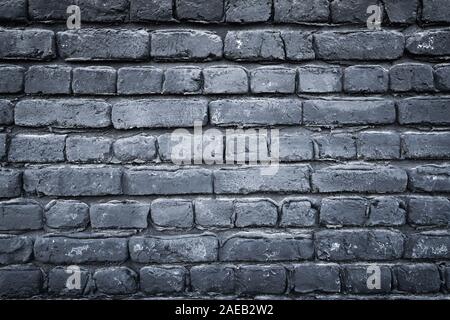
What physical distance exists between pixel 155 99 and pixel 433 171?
0.97 m

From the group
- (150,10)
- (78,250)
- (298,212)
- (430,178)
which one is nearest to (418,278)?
(430,178)

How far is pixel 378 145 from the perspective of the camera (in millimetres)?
988

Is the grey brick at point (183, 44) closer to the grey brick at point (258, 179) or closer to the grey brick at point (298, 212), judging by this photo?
the grey brick at point (258, 179)

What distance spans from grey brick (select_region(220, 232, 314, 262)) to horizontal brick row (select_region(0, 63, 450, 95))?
0.50 m

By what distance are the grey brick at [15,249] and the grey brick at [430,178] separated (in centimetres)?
132

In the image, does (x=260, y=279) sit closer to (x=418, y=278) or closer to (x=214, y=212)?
(x=214, y=212)

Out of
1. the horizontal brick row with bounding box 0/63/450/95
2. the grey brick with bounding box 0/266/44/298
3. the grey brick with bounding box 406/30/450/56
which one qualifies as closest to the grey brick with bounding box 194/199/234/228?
the horizontal brick row with bounding box 0/63/450/95

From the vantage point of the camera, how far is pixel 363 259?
3.29ft

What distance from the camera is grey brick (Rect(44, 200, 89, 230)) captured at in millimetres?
991

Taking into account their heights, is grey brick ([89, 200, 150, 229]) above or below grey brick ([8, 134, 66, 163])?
below

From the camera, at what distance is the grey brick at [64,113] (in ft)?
3.20

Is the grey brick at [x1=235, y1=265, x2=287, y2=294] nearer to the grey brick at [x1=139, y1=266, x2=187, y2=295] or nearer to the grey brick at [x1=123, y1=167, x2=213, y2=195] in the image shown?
the grey brick at [x1=139, y1=266, x2=187, y2=295]

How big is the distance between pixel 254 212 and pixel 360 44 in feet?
2.20

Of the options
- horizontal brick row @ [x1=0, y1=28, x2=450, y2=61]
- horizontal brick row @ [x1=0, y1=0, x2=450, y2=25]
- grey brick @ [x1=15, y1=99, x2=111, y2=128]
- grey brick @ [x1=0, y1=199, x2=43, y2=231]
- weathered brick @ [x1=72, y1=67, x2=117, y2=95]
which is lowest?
grey brick @ [x1=0, y1=199, x2=43, y2=231]
